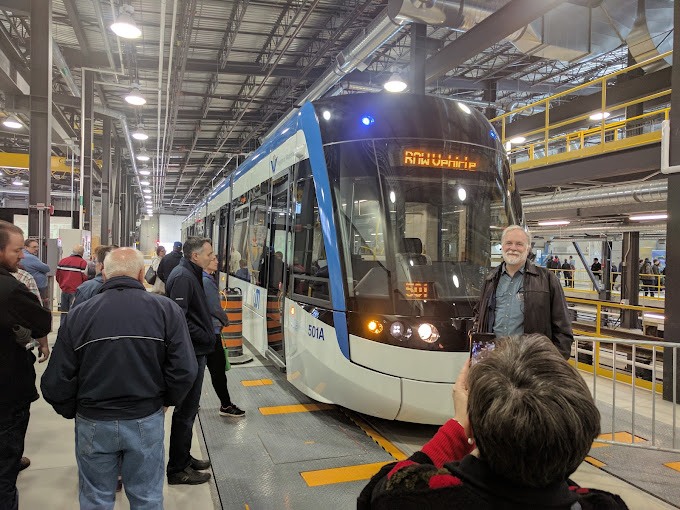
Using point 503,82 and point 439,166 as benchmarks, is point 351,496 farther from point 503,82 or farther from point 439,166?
point 503,82

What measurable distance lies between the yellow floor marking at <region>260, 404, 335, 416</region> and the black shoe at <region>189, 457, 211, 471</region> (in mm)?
1385

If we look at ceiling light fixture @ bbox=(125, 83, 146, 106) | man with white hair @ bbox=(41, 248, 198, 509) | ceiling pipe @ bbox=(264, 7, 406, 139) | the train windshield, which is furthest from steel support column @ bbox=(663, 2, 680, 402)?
ceiling light fixture @ bbox=(125, 83, 146, 106)

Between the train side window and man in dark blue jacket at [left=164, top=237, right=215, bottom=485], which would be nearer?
man in dark blue jacket at [left=164, top=237, right=215, bottom=485]

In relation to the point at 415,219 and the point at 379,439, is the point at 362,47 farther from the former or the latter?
the point at 379,439

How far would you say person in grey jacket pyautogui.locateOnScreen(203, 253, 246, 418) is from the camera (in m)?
4.79

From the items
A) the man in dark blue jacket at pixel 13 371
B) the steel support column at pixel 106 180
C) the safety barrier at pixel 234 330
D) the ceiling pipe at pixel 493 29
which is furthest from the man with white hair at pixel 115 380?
the steel support column at pixel 106 180

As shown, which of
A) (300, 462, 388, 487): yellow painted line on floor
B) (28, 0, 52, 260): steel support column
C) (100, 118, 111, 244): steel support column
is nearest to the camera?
(300, 462, 388, 487): yellow painted line on floor

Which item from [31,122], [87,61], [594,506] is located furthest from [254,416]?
[87,61]

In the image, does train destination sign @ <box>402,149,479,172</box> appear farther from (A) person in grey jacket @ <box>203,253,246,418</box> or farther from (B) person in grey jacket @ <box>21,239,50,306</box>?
(B) person in grey jacket @ <box>21,239,50,306</box>

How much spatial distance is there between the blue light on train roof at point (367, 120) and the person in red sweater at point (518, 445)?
432cm

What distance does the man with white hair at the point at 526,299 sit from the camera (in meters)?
3.55

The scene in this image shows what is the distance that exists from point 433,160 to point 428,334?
5.69 feet

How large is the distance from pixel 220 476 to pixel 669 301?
582 cm

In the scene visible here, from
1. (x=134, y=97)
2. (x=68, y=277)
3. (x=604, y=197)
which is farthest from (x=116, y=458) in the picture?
(x=134, y=97)
